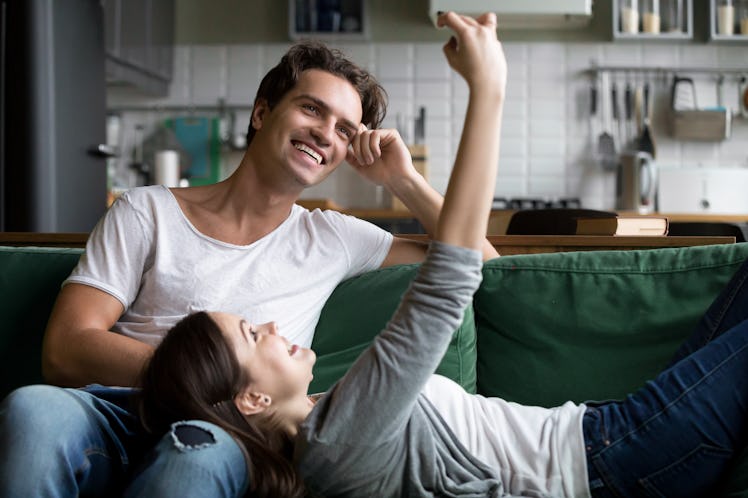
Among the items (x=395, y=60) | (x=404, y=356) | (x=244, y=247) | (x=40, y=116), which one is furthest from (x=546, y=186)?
Answer: (x=404, y=356)

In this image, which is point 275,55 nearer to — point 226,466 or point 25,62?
point 25,62

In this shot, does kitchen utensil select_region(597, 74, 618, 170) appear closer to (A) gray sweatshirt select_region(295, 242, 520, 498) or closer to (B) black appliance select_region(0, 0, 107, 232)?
(B) black appliance select_region(0, 0, 107, 232)

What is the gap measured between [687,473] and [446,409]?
1.30ft

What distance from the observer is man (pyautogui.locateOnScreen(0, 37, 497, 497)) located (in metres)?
1.57

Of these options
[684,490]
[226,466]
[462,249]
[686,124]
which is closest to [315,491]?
[226,466]

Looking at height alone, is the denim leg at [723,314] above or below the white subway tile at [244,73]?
below

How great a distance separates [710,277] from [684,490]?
0.53 meters

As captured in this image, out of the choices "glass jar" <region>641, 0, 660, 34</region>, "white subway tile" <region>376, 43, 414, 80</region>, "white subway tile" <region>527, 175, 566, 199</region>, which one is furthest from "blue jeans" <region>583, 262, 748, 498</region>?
"white subway tile" <region>376, 43, 414, 80</region>

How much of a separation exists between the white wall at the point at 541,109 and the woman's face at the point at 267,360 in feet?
12.8

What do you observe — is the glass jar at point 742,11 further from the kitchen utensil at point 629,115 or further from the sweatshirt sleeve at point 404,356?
the sweatshirt sleeve at point 404,356

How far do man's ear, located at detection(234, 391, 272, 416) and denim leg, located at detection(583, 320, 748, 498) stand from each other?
53 cm

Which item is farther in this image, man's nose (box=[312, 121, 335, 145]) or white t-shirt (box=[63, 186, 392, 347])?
man's nose (box=[312, 121, 335, 145])

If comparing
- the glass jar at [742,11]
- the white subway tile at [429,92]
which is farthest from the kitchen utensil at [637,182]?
the white subway tile at [429,92]

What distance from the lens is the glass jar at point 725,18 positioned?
509cm
